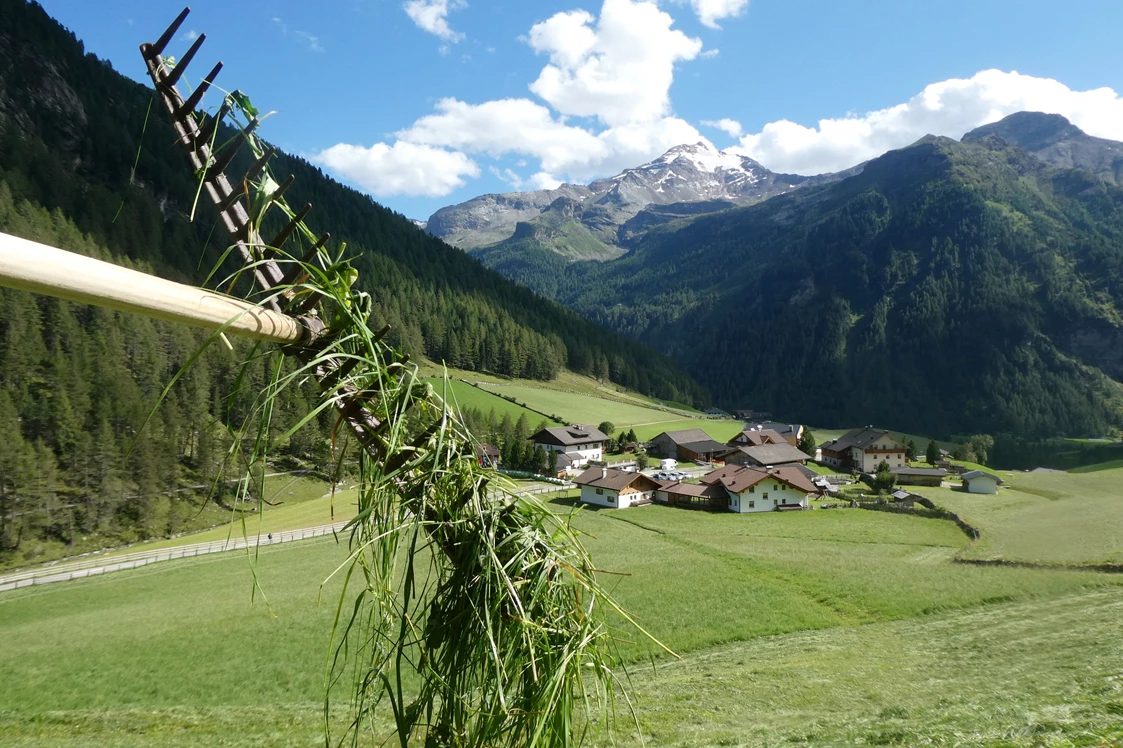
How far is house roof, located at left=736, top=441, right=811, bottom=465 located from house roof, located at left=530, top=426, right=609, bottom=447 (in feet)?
58.8

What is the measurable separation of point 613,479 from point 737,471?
11.6 metres

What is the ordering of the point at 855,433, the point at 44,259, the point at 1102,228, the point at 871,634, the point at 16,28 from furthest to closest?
1. the point at 1102,228
2. the point at 16,28
3. the point at 855,433
4. the point at 871,634
5. the point at 44,259

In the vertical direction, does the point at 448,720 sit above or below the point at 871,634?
above

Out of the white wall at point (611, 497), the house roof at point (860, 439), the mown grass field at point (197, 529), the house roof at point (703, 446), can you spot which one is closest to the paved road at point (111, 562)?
the mown grass field at point (197, 529)

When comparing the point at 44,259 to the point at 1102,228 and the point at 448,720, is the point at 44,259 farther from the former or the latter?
the point at 1102,228

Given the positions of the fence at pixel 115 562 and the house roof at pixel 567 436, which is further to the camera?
the house roof at pixel 567 436

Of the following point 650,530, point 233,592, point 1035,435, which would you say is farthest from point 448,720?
point 1035,435

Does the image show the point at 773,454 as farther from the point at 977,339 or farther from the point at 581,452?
the point at 977,339

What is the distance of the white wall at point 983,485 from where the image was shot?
50.6 metres

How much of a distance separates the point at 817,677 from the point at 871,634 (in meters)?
6.70

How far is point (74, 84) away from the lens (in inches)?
4879

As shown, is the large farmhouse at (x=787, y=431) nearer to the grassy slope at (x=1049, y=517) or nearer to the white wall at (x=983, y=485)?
the white wall at (x=983, y=485)

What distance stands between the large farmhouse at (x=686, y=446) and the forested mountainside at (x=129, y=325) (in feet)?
131

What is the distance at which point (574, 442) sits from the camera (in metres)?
70.4
